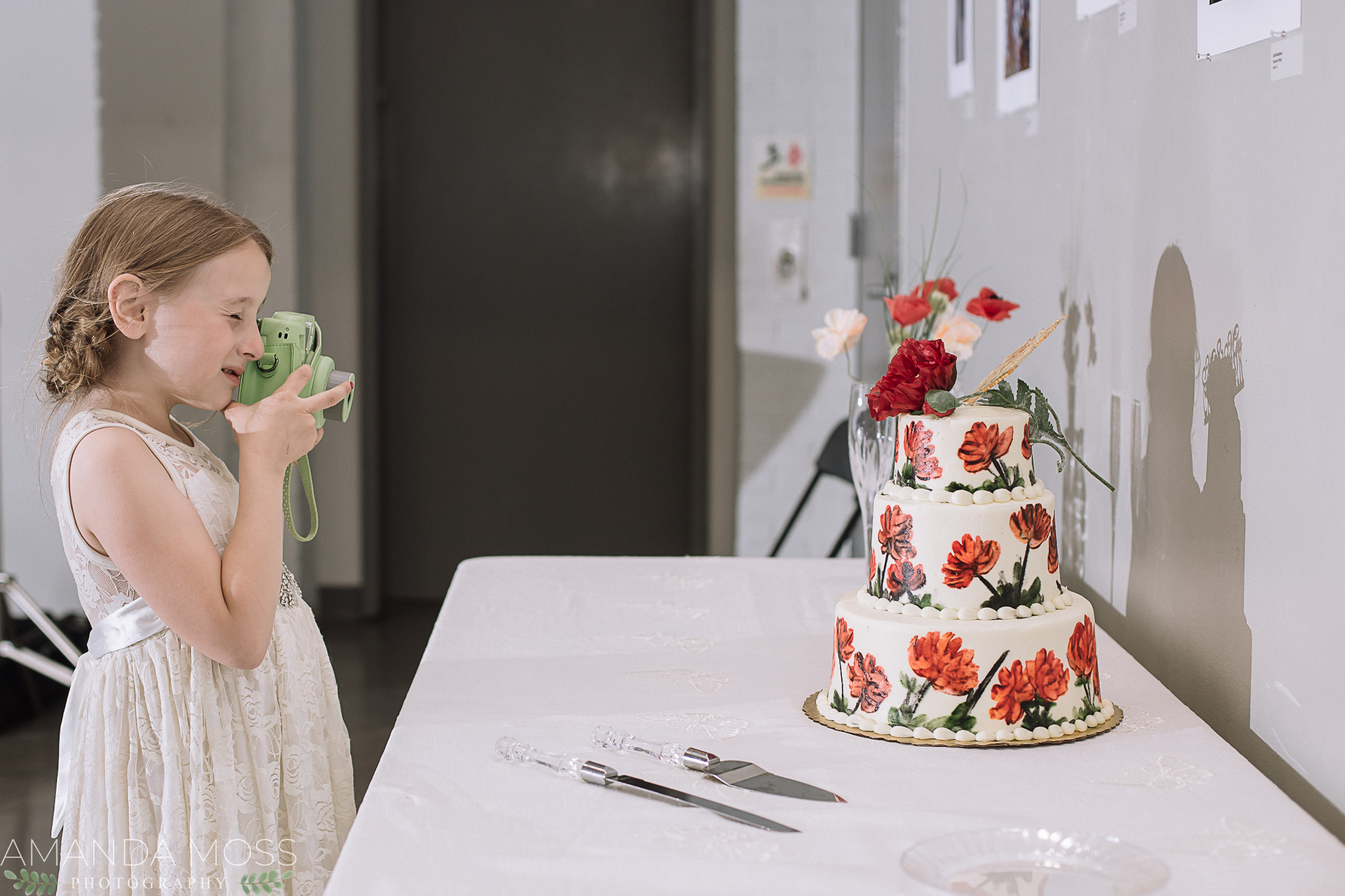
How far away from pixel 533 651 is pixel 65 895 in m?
0.46

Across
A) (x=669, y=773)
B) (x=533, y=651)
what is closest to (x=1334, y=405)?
(x=669, y=773)

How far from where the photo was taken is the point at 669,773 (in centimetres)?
83

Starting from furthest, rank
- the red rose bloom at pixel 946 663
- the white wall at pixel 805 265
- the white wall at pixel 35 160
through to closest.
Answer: the white wall at pixel 805 265 → the white wall at pixel 35 160 → the red rose bloom at pixel 946 663

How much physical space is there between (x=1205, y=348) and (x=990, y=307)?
0.40 meters

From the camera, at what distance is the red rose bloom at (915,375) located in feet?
3.07

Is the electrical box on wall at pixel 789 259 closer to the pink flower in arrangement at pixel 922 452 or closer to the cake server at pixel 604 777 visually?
the pink flower in arrangement at pixel 922 452

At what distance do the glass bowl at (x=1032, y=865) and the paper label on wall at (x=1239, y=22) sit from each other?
62 cm

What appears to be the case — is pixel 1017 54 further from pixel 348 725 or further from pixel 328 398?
pixel 348 725

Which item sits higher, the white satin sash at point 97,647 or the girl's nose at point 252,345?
the girl's nose at point 252,345

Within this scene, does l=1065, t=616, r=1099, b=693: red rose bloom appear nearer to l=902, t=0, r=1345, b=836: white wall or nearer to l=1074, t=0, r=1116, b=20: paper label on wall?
l=902, t=0, r=1345, b=836: white wall

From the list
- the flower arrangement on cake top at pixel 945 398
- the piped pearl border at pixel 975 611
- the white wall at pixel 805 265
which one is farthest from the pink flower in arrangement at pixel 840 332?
the white wall at pixel 805 265

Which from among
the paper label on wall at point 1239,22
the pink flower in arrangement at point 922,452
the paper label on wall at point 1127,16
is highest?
the paper label on wall at point 1127,16

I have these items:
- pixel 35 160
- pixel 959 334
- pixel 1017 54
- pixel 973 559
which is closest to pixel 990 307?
pixel 959 334

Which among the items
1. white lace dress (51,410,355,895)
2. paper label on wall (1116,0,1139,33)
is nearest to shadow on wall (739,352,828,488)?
paper label on wall (1116,0,1139,33)
